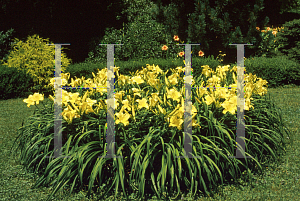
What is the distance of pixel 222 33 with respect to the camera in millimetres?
9609

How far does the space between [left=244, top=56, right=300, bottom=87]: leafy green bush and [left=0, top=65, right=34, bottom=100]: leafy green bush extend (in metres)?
6.08

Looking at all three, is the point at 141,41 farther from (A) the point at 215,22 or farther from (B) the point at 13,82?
(B) the point at 13,82

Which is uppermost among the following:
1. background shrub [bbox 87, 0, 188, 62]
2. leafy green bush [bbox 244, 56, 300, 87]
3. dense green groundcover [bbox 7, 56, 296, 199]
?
background shrub [bbox 87, 0, 188, 62]

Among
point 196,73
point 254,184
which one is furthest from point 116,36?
point 254,184

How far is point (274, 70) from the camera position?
8.38 meters

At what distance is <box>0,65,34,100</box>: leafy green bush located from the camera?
25.7 feet

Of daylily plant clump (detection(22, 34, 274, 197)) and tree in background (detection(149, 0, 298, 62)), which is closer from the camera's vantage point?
daylily plant clump (detection(22, 34, 274, 197))

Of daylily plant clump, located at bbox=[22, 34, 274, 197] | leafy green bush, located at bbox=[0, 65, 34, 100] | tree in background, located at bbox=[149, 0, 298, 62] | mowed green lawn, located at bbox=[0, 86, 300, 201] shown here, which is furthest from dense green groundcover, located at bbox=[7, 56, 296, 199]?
tree in background, located at bbox=[149, 0, 298, 62]

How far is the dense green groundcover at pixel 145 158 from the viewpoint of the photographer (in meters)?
2.65

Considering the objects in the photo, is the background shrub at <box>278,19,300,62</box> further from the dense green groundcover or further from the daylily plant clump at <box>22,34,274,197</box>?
the daylily plant clump at <box>22,34,274,197</box>

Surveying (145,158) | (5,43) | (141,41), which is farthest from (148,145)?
(5,43)

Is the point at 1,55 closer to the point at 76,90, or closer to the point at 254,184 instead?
the point at 76,90

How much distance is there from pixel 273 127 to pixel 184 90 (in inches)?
49.0

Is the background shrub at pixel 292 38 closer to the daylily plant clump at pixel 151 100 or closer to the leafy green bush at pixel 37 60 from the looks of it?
the daylily plant clump at pixel 151 100
